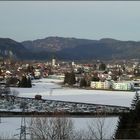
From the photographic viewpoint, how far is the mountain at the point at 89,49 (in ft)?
308

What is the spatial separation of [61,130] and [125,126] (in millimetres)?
968

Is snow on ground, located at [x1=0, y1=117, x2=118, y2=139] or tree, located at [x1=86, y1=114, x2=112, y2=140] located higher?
tree, located at [x1=86, y1=114, x2=112, y2=140]

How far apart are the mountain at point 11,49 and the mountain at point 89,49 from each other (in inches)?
225

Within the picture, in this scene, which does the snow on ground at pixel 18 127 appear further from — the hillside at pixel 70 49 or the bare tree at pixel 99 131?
the hillside at pixel 70 49

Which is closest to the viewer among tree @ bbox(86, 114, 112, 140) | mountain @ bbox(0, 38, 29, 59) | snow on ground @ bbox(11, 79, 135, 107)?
tree @ bbox(86, 114, 112, 140)

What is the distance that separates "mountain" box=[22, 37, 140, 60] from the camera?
93875mm

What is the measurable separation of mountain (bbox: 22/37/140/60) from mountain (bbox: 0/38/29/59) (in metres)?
5.73

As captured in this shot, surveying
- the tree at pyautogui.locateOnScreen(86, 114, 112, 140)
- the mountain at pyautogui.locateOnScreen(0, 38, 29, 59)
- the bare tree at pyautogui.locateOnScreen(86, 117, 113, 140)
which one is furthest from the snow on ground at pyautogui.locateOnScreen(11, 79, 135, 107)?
the mountain at pyautogui.locateOnScreen(0, 38, 29, 59)

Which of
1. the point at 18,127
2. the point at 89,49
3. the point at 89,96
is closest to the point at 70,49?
the point at 89,49

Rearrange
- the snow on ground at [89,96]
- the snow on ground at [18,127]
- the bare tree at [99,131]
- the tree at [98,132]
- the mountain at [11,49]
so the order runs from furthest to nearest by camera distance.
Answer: the mountain at [11,49] → the snow on ground at [89,96] → the snow on ground at [18,127] → the bare tree at [99,131] → the tree at [98,132]

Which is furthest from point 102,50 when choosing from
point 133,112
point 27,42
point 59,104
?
point 133,112

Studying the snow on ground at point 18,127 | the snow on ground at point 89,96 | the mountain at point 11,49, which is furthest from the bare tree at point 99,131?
the mountain at point 11,49

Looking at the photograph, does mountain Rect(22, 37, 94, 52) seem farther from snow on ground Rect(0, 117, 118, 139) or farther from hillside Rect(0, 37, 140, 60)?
snow on ground Rect(0, 117, 118, 139)

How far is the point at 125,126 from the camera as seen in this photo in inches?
273
